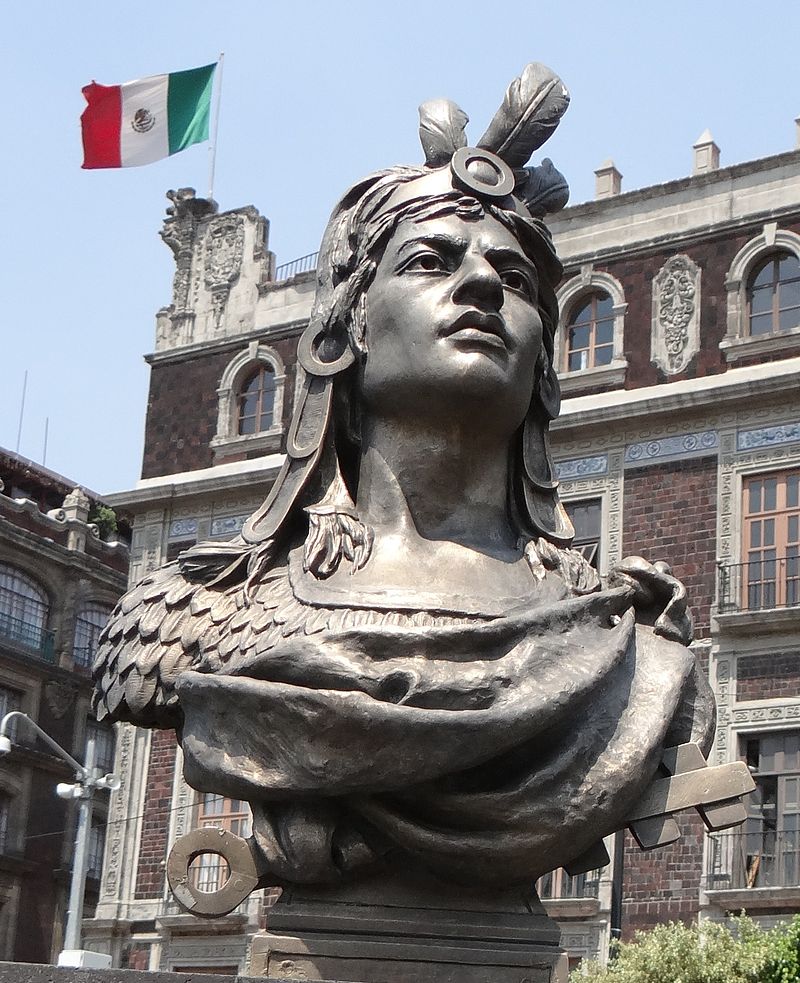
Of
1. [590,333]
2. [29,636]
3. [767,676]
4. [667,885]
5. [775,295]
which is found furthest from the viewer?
[29,636]

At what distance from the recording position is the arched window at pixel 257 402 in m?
29.6

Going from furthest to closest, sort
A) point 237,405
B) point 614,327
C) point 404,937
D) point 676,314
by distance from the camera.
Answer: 1. point 237,405
2. point 614,327
3. point 676,314
4. point 404,937

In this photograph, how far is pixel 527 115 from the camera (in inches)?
189

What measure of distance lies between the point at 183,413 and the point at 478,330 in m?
26.4

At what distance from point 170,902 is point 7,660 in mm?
11364

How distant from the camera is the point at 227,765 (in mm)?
4078

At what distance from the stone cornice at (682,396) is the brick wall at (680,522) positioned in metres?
0.80

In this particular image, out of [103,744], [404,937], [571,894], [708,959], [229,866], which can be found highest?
[103,744]

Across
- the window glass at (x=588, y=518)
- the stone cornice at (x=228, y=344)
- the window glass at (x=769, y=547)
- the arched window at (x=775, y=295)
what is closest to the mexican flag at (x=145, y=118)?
the stone cornice at (x=228, y=344)

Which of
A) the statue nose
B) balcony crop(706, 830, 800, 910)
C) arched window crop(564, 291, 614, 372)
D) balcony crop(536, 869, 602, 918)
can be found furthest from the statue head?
arched window crop(564, 291, 614, 372)

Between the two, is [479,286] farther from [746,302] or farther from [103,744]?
[103,744]

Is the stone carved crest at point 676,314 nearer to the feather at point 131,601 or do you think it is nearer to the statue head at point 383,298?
the statue head at point 383,298

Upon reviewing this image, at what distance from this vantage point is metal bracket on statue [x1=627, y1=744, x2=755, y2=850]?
13.9ft

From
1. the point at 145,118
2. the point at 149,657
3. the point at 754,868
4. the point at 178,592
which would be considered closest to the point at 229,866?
the point at 149,657
